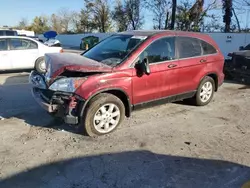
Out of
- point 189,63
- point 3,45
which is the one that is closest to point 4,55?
point 3,45

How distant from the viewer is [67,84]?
4227 millimetres

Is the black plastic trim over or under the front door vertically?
under

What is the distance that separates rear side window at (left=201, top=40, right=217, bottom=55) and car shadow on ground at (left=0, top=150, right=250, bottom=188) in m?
3.12

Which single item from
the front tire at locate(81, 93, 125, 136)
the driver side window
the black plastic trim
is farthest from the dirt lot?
the driver side window

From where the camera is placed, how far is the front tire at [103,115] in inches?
171

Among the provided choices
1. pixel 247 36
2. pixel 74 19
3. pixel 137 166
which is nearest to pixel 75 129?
pixel 137 166

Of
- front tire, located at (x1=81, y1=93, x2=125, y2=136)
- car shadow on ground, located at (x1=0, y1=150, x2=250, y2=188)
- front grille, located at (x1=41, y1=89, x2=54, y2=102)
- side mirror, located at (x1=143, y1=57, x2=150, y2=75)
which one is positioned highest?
side mirror, located at (x1=143, y1=57, x2=150, y2=75)

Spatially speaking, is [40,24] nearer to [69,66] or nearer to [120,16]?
[120,16]

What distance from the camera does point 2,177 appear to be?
3.34 meters

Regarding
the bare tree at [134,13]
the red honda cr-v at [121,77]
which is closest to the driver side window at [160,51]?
the red honda cr-v at [121,77]

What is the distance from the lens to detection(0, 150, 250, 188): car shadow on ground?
324 centimetres

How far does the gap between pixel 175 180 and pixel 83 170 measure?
3.95ft

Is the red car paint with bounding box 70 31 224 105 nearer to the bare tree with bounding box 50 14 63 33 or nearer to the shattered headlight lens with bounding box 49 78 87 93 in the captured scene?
the shattered headlight lens with bounding box 49 78 87 93

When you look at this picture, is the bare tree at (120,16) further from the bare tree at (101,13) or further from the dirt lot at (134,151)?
the dirt lot at (134,151)
